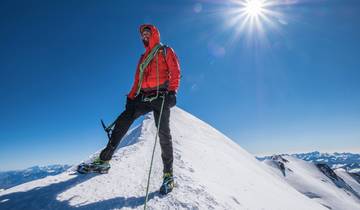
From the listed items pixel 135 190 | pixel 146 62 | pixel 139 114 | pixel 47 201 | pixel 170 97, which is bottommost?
pixel 47 201

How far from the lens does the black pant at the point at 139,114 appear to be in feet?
18.5

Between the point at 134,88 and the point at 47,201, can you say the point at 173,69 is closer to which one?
the point at 134,88

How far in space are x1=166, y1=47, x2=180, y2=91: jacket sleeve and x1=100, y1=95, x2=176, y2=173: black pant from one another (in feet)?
0.85

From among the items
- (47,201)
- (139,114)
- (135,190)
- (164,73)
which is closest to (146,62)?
(164,73)

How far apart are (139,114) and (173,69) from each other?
1400mm

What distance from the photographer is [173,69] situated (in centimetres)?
581

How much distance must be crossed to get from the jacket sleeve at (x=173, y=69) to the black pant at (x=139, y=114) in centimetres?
26

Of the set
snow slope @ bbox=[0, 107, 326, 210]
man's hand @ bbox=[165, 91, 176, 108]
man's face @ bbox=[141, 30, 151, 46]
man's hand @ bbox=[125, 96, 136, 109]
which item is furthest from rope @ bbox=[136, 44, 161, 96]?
snow slope @ bbox=[0, 107, 326, 210]

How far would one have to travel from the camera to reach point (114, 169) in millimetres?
6824

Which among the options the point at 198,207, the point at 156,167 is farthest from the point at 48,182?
the point at 198,207

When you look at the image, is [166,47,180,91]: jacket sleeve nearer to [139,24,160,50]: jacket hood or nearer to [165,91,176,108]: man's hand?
[165,91,176,108]: man's hand

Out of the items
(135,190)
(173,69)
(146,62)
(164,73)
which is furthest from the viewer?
(146,62)

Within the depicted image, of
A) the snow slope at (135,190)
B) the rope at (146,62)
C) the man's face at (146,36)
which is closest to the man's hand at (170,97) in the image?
the rope at (146,62)

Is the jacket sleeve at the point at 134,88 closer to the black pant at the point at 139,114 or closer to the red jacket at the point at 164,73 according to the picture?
the red jacket at the point at 164,73
